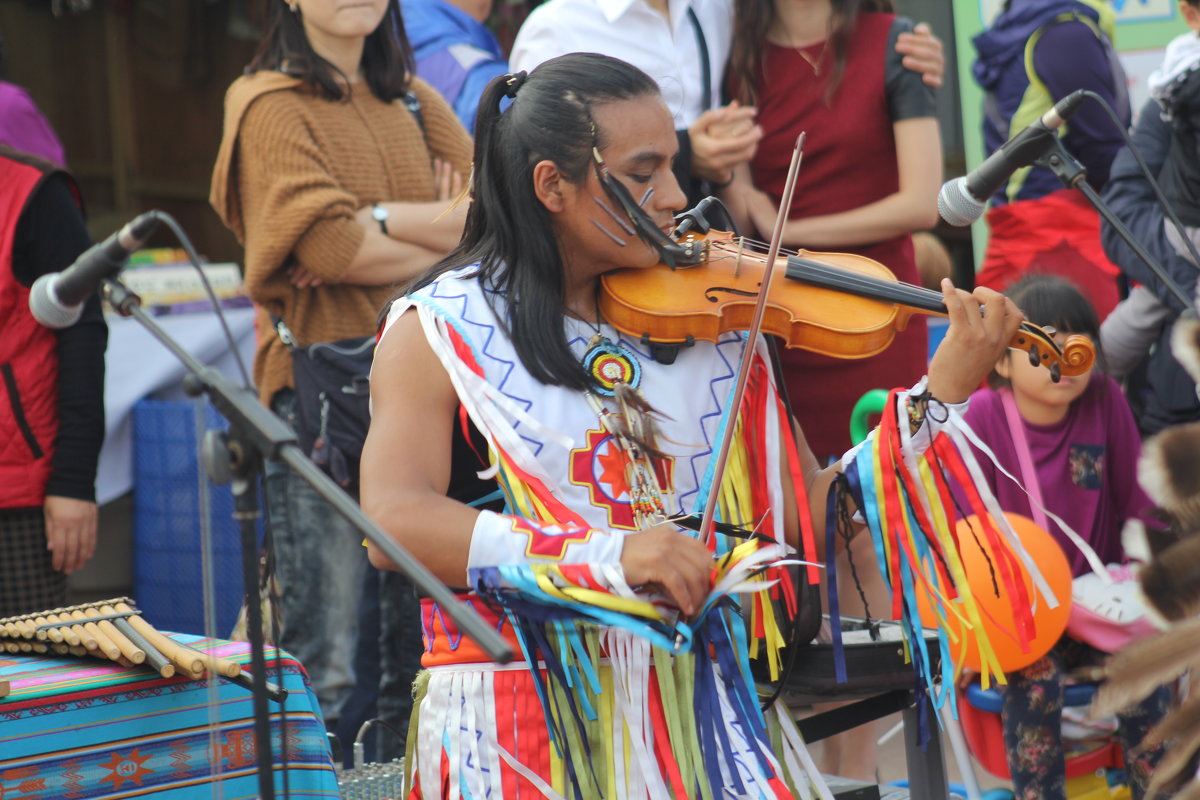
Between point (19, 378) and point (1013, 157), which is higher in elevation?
point (1013, 157)

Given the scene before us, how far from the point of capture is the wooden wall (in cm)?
790

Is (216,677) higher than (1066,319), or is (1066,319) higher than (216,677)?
(1066,319)

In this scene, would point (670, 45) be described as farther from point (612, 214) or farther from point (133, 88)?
point (133, 88)

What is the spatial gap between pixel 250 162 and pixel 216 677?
1.45 meters

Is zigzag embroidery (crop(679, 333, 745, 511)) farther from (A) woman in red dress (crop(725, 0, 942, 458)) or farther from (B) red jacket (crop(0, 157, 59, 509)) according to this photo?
(B) red jacket (crop(0, 157, 59, 509))

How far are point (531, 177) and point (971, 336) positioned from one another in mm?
631

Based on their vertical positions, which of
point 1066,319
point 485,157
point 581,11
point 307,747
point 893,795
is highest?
point 581,11

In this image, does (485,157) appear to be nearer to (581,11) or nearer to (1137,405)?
(581,11)

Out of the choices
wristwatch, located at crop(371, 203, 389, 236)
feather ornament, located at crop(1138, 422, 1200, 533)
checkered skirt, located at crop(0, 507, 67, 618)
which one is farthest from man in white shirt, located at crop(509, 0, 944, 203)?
feather ornament, located at crop(1138, 422, 1200, 533)

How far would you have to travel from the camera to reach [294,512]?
3.37 metres

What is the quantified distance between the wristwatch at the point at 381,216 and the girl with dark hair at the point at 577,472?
1184mm

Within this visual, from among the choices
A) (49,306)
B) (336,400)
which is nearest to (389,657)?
(336,400)

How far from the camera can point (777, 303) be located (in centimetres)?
208

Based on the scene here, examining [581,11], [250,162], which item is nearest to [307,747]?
[250,162]
